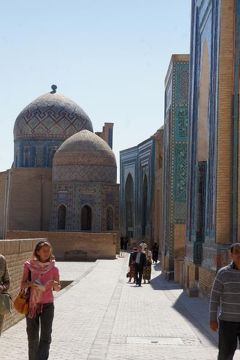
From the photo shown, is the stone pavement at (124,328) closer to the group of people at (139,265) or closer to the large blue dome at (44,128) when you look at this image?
the group of people at (139,265)

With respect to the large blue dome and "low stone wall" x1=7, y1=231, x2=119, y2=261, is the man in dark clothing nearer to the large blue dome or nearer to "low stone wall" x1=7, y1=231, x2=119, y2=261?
"low stone wall" x1=7, y1=231, x2=119, y2=261

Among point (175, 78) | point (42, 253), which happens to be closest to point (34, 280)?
point (42, 253)

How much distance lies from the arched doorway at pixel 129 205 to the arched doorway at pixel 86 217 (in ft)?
22.2

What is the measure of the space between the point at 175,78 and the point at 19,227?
20.1m

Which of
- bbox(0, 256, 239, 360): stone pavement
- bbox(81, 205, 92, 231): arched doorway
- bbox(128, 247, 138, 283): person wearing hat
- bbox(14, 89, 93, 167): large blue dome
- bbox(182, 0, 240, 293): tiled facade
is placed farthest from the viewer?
bbox(14, 89, 93, 167): large blue dome

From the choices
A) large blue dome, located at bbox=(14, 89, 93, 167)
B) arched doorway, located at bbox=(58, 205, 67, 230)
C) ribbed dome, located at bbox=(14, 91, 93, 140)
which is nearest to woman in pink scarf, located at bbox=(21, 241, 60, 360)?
arched doorway, located at bbox=(58, 205, 67, 230)

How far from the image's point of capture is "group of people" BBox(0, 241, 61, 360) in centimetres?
619

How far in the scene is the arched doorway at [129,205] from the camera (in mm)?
45719

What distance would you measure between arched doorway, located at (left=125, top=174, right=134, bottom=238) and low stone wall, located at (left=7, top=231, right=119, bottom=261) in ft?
41.6

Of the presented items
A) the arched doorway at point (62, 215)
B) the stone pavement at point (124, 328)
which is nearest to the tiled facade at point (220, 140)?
the stone pavement at point (124, 328)

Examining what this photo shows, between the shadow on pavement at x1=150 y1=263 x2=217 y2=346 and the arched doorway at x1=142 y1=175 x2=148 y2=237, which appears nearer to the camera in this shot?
the shadow on pavement at x1=150 y1=263 x2=217 y2=346

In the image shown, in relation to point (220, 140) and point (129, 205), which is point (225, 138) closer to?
point (220, 140)

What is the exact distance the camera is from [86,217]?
39188 millimetres

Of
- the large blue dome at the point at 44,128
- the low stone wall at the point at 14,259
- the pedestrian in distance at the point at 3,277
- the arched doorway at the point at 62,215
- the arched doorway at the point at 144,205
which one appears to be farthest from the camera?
the large blue dome at the point at 44,128
